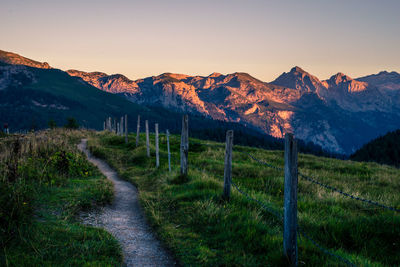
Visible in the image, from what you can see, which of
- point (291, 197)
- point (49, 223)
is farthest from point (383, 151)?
point (49, 223)

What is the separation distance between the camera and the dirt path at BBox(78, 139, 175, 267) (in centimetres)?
616

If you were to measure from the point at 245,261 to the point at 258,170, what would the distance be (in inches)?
424

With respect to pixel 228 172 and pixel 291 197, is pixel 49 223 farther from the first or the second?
pixel 291 197

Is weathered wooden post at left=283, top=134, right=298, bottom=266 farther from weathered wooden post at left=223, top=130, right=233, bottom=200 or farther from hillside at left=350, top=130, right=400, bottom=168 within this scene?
hillside at left=350, top=130, right=400, bottom=168

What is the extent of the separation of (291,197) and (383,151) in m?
125

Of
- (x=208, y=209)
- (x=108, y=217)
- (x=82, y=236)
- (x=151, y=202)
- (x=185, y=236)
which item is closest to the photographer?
(x=82, y=236)

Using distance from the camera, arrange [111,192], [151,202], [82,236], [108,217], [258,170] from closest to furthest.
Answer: [82,236], [108,217], [151,202], [111,192], [258,170]

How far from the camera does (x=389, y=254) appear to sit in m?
5.79

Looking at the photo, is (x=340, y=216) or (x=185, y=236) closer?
(x=185, y=236)

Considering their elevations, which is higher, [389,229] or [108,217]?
[389,229]

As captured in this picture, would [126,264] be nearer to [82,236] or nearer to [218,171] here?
[82,236]

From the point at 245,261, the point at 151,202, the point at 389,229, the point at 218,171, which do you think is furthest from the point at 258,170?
the point at 245,261

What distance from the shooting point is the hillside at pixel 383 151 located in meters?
103

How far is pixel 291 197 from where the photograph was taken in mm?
5199
